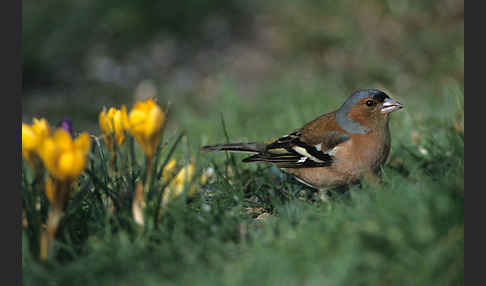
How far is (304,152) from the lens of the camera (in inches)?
157

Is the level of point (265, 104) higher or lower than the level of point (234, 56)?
lower

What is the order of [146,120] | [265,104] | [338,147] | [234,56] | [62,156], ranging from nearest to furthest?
1. [62,156]
2. [146,120]
3. [338,147]
4. [265,104]
5. [234,56]

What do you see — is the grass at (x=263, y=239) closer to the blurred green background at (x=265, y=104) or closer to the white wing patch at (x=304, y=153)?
the blurred green background at (x=265, y=104)

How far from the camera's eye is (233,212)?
3.17 metres

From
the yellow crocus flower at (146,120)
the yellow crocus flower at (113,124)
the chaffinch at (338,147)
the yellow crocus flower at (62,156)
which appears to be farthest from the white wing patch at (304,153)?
the yellow crocus flower at (62,156)

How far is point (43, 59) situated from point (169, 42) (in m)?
1.88

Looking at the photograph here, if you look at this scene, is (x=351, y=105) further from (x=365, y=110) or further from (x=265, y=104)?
(x=265, y=104)

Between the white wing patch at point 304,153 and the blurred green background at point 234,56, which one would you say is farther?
the blurred green background at point 234,56

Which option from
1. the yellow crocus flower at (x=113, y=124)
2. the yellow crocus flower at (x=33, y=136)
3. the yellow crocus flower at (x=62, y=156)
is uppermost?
the yellow crocus flower at (x=113, y=124)

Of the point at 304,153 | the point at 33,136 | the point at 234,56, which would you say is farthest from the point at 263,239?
the point at 234,56

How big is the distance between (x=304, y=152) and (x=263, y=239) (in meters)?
1.32

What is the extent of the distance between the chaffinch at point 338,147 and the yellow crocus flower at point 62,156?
134 cm

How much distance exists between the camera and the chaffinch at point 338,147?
3797 millimetres

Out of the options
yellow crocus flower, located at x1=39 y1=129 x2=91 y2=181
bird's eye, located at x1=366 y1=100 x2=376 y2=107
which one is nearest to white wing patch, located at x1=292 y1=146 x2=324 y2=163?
bird's eye, located at x1=366 y1=100 x2=376 y2=107
